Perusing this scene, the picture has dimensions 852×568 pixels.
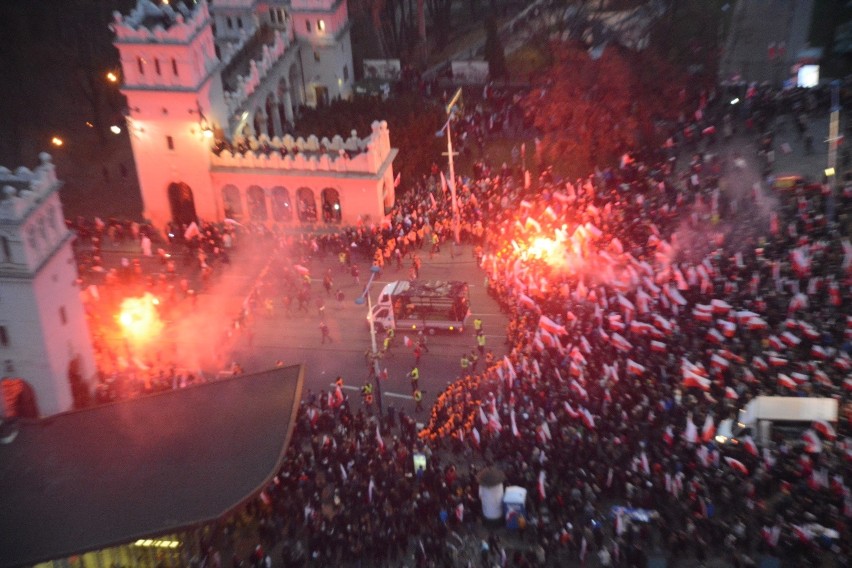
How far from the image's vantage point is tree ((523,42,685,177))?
4536cm

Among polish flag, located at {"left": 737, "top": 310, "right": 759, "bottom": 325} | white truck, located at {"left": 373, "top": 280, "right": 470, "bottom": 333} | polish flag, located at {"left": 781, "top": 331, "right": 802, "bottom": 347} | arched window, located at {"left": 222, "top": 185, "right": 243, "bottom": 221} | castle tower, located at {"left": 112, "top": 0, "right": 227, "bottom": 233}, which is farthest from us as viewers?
arched window, located at {"left": 222, "top": 185, "right": 243, "bottom": 221}

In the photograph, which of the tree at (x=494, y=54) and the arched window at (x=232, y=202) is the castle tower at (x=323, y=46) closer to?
the tree at (x=494, y=54)

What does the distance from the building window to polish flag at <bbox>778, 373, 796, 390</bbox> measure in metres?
23.7

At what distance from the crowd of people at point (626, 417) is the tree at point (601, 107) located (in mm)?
6979

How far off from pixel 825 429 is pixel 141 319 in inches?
979

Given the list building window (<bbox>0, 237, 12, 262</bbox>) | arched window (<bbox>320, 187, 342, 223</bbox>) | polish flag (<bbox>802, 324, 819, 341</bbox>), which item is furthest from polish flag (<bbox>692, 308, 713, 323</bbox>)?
building window (<bbox>0, 237, 12, 262</bbox>)

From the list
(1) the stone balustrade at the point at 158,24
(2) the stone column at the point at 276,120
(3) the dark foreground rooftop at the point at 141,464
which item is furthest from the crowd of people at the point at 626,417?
(2) the stone column at the point at 276,120

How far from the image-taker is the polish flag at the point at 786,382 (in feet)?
91.4

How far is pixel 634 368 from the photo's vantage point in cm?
2927

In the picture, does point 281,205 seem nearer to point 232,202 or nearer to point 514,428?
point 232,202

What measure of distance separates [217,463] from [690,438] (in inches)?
487

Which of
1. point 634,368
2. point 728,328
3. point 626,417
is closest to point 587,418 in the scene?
point 626,417

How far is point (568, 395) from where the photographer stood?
29.1m

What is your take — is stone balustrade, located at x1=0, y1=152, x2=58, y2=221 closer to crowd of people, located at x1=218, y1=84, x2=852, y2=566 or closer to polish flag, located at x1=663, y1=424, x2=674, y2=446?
crowd of people, located at x1=218, y1=84, x2=852, y2=566
